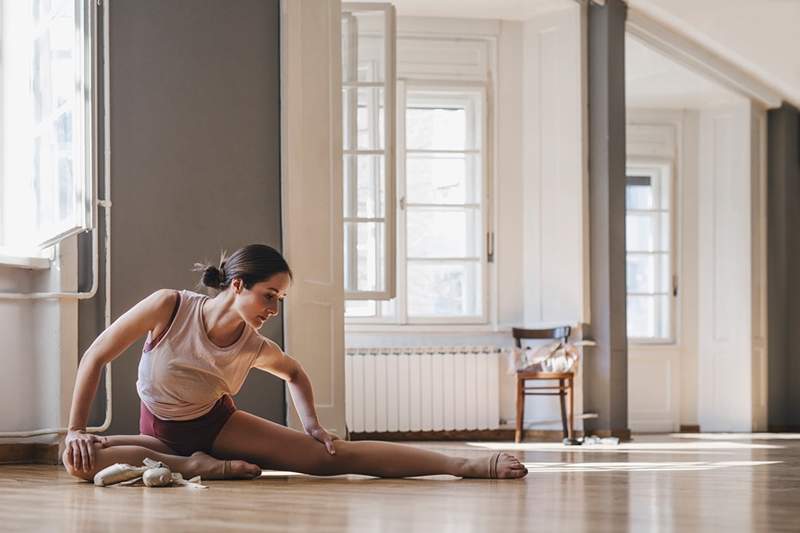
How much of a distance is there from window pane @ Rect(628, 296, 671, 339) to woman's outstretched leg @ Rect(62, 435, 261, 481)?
6838mm

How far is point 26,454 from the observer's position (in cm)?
457

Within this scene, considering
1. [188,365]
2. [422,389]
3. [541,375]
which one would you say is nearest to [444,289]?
[422,389]

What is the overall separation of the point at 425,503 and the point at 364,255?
347cm

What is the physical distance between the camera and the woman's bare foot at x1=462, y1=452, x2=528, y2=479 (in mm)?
3421

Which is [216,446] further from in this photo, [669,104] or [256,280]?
[669,104]

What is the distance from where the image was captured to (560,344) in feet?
25.0

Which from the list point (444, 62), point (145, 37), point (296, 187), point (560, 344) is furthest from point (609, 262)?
point (145, 37)

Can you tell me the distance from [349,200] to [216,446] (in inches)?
107

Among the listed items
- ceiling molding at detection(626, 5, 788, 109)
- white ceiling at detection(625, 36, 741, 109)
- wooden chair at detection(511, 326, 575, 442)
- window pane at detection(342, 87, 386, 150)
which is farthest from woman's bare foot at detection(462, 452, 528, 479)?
white ceiling at detection(625, 36, 741, 109)

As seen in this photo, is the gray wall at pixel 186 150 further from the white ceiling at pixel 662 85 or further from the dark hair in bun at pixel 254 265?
the white ceiling at pixel 662 85

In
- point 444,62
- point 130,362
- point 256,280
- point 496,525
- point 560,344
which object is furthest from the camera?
point 444,62

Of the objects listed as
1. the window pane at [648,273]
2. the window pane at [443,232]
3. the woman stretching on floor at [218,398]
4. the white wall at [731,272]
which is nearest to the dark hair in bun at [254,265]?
the woman stretching on floor at [218,398]

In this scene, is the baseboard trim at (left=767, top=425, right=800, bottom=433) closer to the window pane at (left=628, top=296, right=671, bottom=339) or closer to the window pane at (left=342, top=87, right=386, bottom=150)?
the window pane at (left=628, top=296, right=671, bottom=339)

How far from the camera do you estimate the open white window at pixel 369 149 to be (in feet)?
19.8
